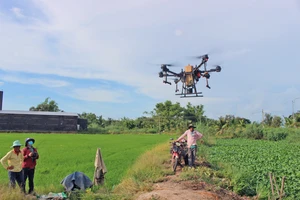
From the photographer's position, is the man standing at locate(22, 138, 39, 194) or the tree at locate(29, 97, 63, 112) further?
the tree at locate(29, 97, 63, 112)

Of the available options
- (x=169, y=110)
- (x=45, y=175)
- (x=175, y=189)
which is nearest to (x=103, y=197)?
(x=175, y=189)

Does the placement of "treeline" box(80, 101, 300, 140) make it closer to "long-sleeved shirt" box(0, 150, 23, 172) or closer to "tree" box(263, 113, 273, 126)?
"tree" box(263, 113, 273, 126)

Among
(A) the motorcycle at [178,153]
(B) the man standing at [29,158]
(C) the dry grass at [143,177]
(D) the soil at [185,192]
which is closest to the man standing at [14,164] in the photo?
(B) the man standing at [29,158]

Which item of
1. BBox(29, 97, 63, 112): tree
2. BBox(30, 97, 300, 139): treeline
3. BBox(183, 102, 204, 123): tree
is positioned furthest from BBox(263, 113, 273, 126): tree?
BBox(29, 97, 63, 112): tree

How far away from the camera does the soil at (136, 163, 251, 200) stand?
811cm

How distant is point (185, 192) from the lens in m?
8.68

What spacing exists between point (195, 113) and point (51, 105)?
27.2 m

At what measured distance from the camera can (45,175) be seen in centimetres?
1229

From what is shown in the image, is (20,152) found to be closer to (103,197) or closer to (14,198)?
(14,198)

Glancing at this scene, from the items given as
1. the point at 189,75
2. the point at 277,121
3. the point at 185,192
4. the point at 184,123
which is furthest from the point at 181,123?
the point at 185,192

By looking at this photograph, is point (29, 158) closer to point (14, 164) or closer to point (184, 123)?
point (14, 164)

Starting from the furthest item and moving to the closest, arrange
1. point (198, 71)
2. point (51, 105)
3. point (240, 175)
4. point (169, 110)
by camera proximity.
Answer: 1. point (51, 105)
2. point (169, 110)
3. point (198, 71)
4. point (240, 175)

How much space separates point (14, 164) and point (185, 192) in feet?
15.2

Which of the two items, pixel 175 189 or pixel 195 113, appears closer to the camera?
pixel 175 189
